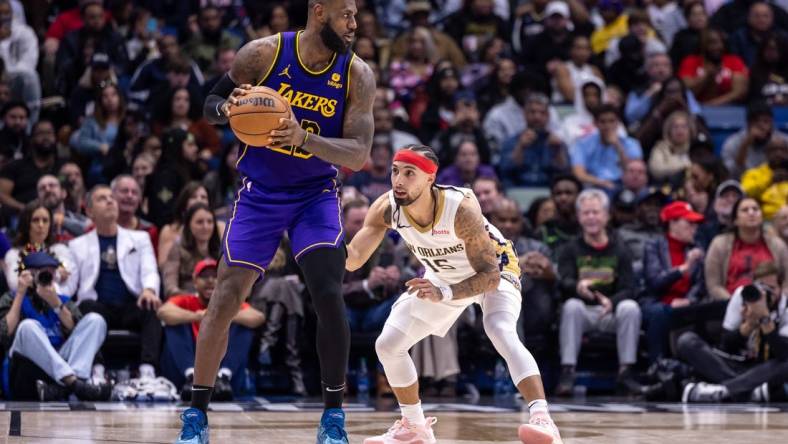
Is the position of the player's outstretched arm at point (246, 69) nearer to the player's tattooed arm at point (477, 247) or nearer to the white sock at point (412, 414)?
the player's tattooed arm at point (477, 247)

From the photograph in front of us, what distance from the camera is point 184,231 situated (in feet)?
32.9

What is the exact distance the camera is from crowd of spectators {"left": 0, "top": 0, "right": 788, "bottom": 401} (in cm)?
970

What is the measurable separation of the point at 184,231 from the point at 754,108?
6251 mm

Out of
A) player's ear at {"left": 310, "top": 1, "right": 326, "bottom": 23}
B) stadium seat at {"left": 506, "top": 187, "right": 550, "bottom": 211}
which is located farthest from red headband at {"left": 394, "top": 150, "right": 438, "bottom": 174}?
stadium seat at {"left": 506, "top": 187, "right": 550, "bottom": 211}

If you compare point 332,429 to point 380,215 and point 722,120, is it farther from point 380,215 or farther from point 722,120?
point 722,120

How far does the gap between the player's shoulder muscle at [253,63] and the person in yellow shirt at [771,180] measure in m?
7.48

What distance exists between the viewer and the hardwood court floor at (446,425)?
249 inches

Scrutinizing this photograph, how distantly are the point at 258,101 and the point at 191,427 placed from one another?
4.69 feet

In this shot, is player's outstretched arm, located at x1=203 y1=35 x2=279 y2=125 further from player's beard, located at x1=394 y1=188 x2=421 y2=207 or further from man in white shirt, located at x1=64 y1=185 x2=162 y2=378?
man in white shirt, located at x1=64 y1=185 x2=162 y2=378

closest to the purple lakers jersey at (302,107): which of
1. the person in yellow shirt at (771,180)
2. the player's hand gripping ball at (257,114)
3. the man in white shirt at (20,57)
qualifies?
the player's hand gripping ball at (257,114)

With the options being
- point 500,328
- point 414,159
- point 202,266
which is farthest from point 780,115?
point 414,159

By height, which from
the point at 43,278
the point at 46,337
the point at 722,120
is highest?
the point at 722,120

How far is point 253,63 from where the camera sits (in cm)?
561

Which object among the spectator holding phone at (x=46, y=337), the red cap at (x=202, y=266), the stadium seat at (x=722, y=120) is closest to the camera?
the spectator holding phone at (x=46, y=337)
